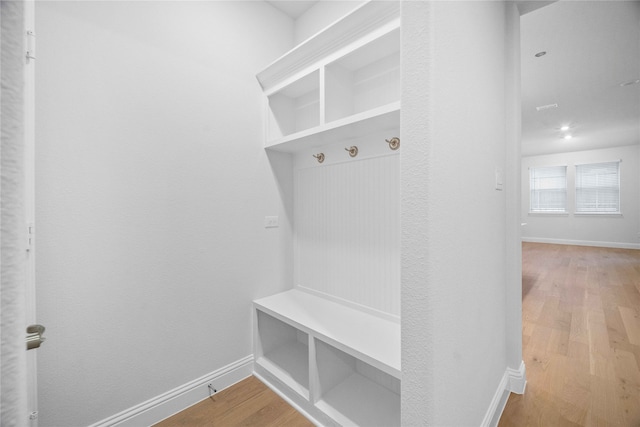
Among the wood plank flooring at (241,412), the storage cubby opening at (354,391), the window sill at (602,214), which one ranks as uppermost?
the window sill at (602,214)

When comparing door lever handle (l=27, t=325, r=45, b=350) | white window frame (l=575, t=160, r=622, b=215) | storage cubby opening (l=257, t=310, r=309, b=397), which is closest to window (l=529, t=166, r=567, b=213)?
white window frame (l=575, t=160, r=622, b=215)

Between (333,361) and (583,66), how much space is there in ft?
13.3

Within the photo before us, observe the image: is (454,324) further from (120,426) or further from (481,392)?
(120,426)

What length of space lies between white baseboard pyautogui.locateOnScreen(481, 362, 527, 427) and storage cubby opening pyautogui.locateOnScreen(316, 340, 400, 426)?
18.7 inches

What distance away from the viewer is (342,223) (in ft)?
6.63

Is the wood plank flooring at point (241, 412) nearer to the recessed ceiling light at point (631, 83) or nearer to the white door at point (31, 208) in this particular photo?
the white door at point (31, 208)

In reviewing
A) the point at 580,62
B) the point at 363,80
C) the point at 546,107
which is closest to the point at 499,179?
the point at 363,80

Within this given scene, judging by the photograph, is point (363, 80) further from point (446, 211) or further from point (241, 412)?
point (241, 412)

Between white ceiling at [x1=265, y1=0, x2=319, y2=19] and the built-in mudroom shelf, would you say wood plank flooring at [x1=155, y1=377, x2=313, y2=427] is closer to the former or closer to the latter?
the built-in mudroom shelf

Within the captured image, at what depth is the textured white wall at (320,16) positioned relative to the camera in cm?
199

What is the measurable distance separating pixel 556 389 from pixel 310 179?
218 cm

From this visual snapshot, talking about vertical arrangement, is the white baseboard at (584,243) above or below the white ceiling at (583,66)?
below

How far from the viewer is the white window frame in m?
6.80

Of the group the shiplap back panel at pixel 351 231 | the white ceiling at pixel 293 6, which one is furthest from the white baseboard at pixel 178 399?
the white ceiling at pixel 293 6
